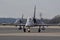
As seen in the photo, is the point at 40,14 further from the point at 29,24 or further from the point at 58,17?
the point at 58,17

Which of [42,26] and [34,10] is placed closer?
[42,26]

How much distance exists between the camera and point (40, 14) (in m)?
77.7

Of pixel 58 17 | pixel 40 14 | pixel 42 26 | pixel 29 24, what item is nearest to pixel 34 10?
pixel 40 14

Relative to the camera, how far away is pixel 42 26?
4884 cm

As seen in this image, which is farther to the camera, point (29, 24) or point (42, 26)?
point (42, 26)

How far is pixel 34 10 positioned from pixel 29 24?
85.0 feet

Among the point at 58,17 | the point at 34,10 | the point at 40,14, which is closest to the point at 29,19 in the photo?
the point at 34,10

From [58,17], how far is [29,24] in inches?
4052

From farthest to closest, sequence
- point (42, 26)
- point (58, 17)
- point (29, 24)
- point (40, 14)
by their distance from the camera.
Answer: point (58, 17), point (40, 14), point (42, 26), point (29, 24)

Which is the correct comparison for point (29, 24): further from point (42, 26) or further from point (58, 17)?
point (58, 17)

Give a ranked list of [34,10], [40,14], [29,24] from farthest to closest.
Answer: [40,14] → [34,10] → [29,24]

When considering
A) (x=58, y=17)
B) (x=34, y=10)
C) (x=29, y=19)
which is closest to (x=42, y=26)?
(x=29, y=19)

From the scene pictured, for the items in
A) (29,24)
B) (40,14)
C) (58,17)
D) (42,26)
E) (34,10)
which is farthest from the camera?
(58,17)

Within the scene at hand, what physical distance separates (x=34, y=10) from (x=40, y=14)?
10168mm
